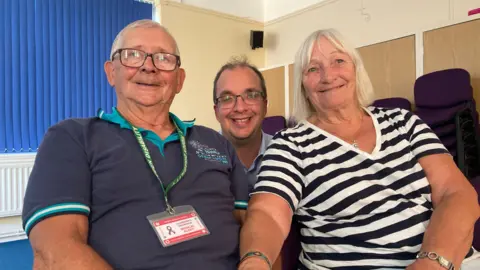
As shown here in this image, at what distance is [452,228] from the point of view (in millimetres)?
1040

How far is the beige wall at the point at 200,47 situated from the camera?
481 centimetres

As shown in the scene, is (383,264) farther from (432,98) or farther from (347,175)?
(432,98)

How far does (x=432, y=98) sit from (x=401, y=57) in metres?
0.79

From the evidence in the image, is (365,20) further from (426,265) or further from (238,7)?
(426,265)

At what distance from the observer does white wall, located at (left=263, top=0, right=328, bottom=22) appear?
4.98 m

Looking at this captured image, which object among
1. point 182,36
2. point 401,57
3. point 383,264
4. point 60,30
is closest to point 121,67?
point 383,264

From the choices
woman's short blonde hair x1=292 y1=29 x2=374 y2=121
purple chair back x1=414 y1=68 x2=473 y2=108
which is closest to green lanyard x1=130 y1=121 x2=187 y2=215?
woman's short blonde hair x1=292 y1=29 x2=374 y2=121

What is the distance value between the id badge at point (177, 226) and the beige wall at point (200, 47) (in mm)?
3796

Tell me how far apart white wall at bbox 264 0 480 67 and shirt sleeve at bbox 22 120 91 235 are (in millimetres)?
3166

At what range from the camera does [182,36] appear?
15.9ft

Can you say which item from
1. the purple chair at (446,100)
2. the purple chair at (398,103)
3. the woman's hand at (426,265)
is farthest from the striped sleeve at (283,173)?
the purple chair at (398,103)

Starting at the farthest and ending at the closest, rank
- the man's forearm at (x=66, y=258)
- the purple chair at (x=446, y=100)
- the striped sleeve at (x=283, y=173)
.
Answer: the purple chair at (x=446, y=100)
the striped sleeve at (x=283, y=173)
the man's forearm at (x=66, y=258)

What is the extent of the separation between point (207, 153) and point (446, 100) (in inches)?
84.6

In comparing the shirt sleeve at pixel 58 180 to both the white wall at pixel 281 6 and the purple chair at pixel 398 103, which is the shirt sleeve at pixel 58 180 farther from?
the white wall at pixel 281 6
